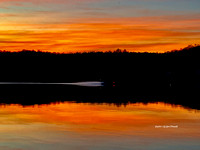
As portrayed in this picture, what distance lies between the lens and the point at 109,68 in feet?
534

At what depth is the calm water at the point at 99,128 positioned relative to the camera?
22.8 metres

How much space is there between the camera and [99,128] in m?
27.9

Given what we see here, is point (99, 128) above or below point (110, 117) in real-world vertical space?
below

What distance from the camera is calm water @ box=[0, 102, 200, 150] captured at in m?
22.8

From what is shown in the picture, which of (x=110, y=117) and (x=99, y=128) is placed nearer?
(x=99, y=128)

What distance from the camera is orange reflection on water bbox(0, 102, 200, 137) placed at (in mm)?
27875

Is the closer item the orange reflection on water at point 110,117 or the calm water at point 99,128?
the calm water at point 99,128

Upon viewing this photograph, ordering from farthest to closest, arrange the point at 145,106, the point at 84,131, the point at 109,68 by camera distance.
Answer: the point at 109,68, the point at 145,106, the point at 84,131

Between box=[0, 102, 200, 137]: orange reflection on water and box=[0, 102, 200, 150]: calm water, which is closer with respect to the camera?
box=[0, 102, 200, 150]: calm water

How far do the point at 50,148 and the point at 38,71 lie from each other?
148m

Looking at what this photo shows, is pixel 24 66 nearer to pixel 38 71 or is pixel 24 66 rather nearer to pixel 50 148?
pixel 38 71

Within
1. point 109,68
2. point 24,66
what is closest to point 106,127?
point 109,68

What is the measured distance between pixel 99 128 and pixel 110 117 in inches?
231

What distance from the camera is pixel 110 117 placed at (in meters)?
33.8
